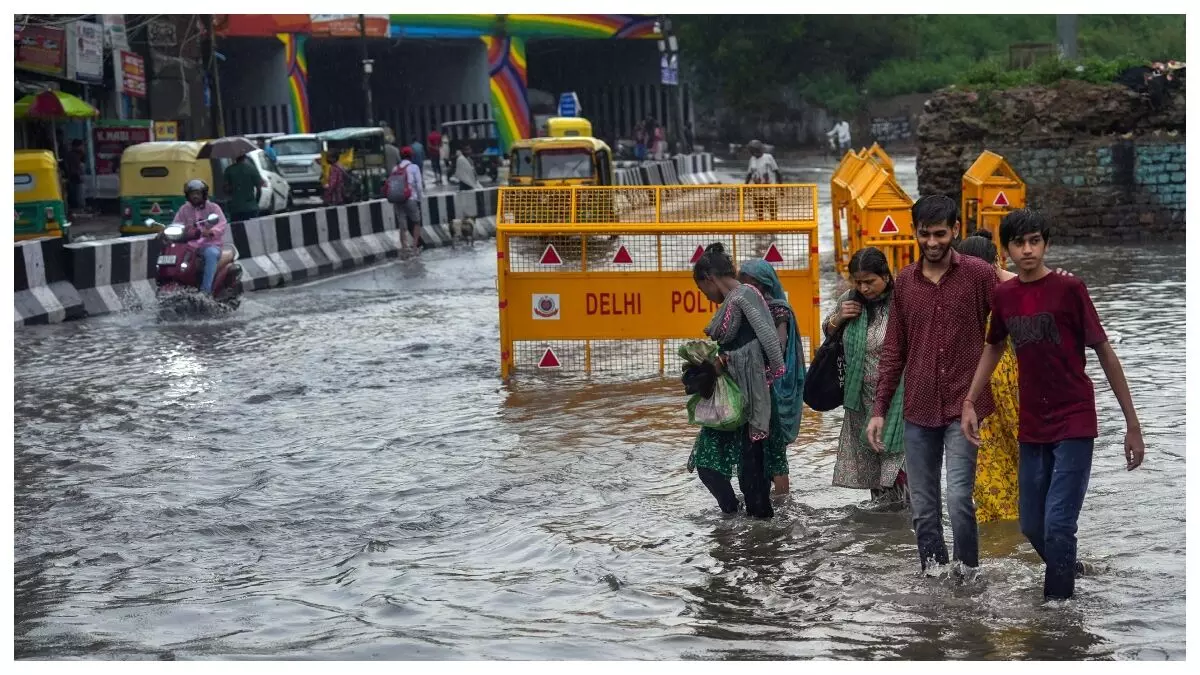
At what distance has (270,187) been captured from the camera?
101ft

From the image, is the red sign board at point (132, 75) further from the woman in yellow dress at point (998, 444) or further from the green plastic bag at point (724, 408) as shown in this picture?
the woman in yellow dress at point (998, 444)

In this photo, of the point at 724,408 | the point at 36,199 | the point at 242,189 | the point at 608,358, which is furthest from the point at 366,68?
the point at 724,408

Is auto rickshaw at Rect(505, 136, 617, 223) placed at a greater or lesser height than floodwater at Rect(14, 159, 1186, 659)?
greater

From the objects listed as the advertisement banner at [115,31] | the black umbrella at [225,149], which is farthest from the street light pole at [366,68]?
the black umbrella at [225,149]

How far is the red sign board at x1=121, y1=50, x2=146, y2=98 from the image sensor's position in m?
37.9

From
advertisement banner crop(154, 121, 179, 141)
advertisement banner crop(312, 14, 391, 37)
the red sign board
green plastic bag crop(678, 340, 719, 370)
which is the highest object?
advertisement banner crop(312, 14, 391, 37)

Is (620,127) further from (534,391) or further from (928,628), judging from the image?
(928,628)

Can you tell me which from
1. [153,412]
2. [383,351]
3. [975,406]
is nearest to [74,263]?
[383,351]

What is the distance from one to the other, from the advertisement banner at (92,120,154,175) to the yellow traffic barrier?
1928cm

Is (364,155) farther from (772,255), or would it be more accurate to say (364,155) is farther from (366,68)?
(772,255)

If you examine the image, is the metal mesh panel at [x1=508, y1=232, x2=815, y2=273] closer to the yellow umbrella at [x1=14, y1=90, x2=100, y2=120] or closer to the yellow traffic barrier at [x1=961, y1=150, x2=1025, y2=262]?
the yellow traffic barrier at [x1=961, y1=150, x2=1025, y2=262]

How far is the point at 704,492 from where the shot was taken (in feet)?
28.2

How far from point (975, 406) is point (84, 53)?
31.6 metres

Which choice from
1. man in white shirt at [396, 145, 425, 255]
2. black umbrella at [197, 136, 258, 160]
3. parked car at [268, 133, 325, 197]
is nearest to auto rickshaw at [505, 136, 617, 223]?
man in white shirt at [396, 145, 425, 255]
